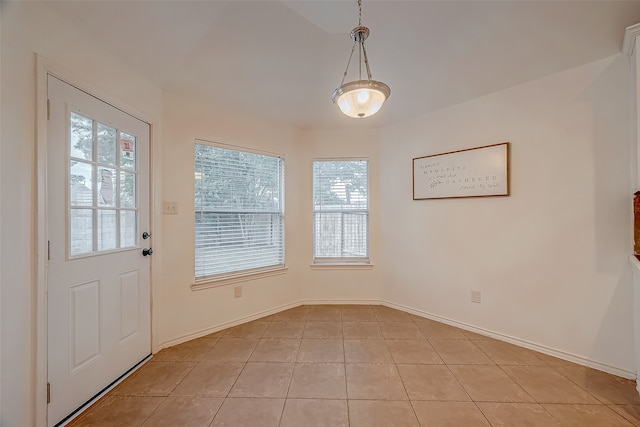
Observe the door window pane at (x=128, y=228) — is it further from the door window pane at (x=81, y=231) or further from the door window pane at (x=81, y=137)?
the door window pane at (x=81, y=137)

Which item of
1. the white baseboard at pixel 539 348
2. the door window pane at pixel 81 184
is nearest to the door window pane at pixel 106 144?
the door window pane at pixel 81 184

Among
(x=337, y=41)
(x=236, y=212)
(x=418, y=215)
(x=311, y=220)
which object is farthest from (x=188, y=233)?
(x=418, y=215)

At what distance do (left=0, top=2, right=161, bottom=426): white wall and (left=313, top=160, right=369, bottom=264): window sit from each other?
2.56 metres

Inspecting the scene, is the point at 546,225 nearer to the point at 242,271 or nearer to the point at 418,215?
the point at 418,215

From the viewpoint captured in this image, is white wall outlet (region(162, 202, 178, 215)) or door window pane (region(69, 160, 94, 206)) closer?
door window pane (region(69, 160, 94, 206))

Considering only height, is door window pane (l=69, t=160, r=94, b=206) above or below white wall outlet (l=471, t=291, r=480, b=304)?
above

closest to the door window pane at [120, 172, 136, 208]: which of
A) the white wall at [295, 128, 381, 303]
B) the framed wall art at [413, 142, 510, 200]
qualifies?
the white wall at [295, 128, 381, 303]

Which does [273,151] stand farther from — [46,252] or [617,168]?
[617,168]

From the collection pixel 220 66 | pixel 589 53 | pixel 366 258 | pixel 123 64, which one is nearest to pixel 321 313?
pixel 366 258

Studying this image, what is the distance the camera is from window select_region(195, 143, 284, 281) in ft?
8.80

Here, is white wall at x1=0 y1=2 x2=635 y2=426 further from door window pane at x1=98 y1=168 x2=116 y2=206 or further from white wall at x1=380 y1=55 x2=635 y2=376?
door window pane at x1=98 y1=168 x2=116 y2=206

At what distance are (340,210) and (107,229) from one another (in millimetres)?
2416

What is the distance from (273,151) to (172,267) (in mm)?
1655

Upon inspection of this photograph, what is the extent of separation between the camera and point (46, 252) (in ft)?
4.74
